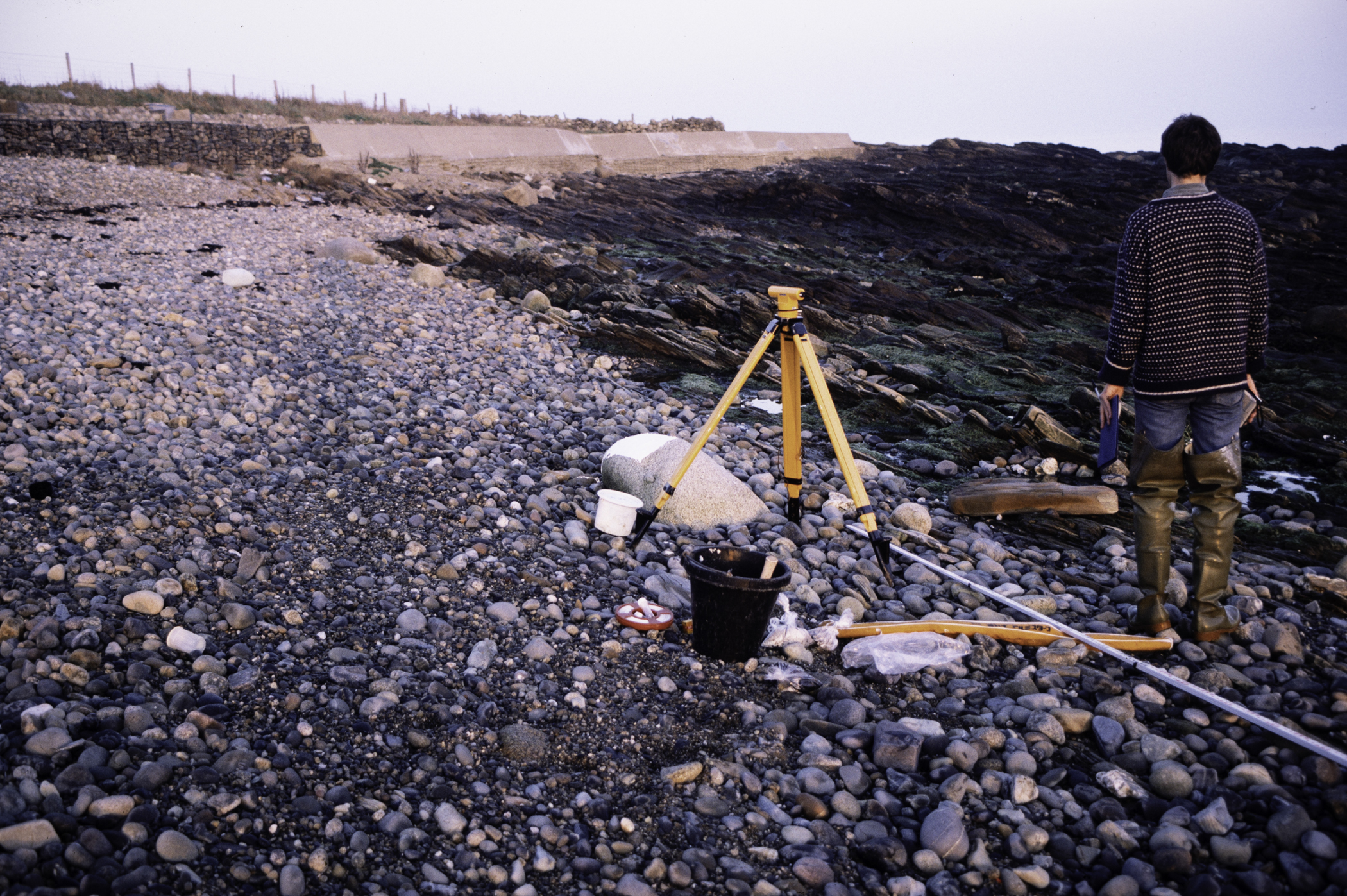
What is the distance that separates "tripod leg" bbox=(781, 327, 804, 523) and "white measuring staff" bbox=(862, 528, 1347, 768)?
914mm

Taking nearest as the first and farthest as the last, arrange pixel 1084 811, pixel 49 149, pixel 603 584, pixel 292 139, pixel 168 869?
pixel 168 869
pixel 1084 811
pixel 603 584
pixel 49 149
pixel 292 139

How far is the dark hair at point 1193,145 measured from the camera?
12.1 ft

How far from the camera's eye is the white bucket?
16.5ft

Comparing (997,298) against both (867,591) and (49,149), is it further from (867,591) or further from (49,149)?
(49,149)

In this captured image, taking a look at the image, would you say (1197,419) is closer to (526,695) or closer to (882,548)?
(882,548)

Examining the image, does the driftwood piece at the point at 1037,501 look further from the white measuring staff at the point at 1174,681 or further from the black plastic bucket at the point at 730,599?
the black plastic bucket at the point at 730,599

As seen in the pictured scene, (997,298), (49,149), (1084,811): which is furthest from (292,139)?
(1084,811)

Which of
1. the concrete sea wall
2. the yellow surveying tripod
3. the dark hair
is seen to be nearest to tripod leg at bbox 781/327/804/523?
the yellow surveying tripod

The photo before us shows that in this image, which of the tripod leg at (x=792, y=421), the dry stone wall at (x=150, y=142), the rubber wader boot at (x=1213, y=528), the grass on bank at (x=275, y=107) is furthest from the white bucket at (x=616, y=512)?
the grass on bank at (x=275, y=107)

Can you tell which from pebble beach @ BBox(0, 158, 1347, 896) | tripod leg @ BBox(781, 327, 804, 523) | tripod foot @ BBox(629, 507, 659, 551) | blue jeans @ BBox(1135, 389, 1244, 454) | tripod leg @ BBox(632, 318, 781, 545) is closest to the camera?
pebble beach @ BBox(0, 158, 1347, 896)

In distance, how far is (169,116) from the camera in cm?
2830

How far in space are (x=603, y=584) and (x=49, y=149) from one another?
2566 centimetres

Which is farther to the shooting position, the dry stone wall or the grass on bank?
the grass on bank

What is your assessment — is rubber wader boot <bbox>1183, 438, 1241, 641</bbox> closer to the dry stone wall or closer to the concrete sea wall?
the dry stone wall
